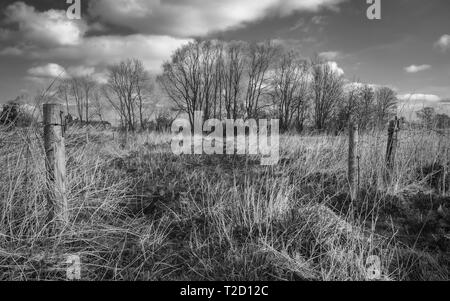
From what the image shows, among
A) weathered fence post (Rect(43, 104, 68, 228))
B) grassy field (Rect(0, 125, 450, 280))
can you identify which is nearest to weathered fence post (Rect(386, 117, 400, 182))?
grassy field (Rect(0, 125, 450, 280))

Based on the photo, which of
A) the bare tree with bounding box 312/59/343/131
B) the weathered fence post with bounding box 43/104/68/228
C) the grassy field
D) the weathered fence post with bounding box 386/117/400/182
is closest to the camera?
the grassy field

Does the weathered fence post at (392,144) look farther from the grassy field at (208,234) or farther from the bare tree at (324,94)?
the bare tree at (324,94)

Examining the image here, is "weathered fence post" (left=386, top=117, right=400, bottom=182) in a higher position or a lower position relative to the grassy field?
higher

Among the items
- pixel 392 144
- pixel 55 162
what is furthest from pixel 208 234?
pixel 392 144

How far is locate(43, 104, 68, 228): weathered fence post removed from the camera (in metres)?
2.79

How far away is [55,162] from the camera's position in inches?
111

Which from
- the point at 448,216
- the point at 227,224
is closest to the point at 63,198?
the point at 227,224

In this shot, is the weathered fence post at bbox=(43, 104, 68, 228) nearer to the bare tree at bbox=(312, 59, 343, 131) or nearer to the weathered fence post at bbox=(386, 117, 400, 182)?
the weathered fence post at bbox=(386, 117, 400, 182)

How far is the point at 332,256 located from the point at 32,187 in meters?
3.08

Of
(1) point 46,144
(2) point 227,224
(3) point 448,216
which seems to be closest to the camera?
(1) point 46,144

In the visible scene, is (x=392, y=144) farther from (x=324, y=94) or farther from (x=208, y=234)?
(x=324, y=94)

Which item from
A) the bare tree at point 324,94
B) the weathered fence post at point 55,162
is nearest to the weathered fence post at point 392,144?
the weathered fence post at point 55,162
